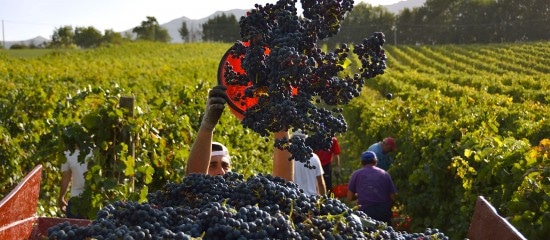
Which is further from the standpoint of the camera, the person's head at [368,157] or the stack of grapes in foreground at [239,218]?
the person's head at [368,157]

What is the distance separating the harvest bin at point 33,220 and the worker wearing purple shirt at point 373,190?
549cm

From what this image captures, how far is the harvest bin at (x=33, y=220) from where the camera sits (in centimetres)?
212

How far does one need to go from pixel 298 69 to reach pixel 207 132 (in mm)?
995

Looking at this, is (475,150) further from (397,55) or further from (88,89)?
(397,55)

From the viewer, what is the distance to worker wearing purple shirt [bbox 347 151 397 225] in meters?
7.82

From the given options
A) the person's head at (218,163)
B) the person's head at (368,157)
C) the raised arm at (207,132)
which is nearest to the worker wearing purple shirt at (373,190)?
the person's head at (368,157)

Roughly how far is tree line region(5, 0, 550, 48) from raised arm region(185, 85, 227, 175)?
81.3 metres

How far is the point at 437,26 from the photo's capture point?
10594cm

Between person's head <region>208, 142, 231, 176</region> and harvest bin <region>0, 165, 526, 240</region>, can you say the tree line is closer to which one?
person's head <region>208, 142, 231, 176</region>

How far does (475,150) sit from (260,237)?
17.9 ft

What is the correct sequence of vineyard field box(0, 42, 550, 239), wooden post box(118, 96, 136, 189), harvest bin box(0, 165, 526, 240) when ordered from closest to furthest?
harvest bin box(0, 165, 526, 240), vineyard field box(0, 42, 550, 239), wooden post box(118, 96, 136, 189)

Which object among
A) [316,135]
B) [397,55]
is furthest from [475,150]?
[397,55]

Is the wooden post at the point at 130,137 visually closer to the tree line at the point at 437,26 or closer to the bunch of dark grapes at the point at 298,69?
the bunch of dark grapes at the point at 298,69

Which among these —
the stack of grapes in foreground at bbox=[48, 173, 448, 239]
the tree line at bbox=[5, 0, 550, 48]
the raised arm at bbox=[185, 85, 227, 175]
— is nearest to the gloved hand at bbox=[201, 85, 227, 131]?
the raised arm at bbox=[185, 85, 227, 175]
